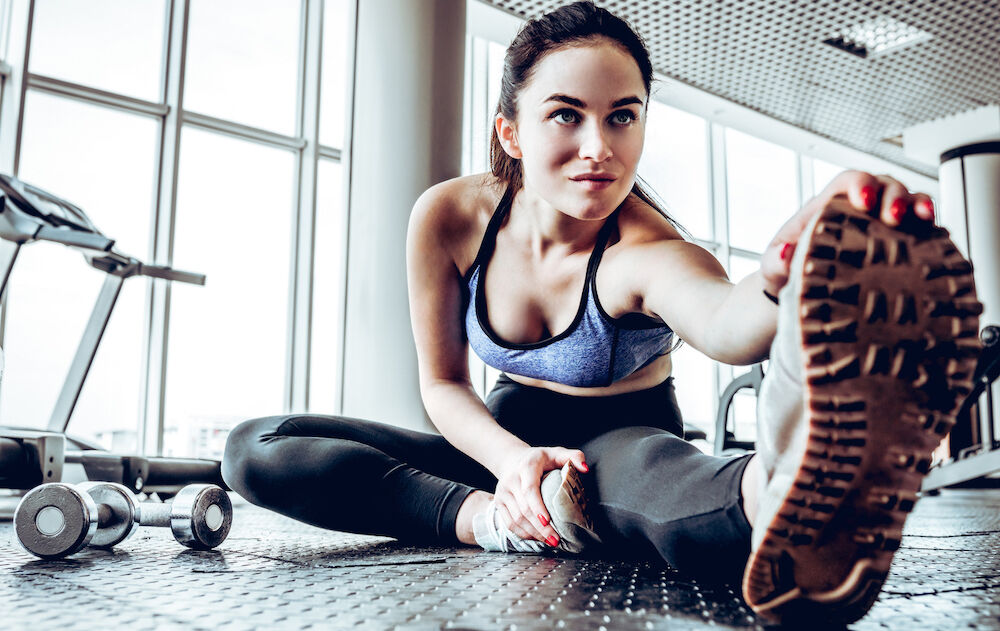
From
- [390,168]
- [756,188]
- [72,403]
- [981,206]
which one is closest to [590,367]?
[390,168]

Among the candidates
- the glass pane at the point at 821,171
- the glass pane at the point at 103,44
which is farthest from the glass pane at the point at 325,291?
the glass pane at the point at 821,171

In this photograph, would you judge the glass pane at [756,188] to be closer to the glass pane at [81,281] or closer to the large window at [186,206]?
the large window at [186,206]

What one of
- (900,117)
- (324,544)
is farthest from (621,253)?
(900,117)

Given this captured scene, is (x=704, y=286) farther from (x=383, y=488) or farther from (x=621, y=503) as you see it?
(x=383, y=488)

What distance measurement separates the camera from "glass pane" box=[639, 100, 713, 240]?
227 inches

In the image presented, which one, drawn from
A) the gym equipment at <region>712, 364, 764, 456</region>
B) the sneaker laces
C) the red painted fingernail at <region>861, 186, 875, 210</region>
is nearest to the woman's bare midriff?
the sneaker laces

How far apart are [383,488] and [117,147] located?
318 centimetres

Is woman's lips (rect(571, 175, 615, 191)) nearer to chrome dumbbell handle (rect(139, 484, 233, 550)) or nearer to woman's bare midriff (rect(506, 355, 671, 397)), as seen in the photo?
woman's bare midriff (rect(506, 355, 671, 397))

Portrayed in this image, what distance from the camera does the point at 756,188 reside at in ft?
21.2

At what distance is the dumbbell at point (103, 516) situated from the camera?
1.07 metres

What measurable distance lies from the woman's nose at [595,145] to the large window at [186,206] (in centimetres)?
258

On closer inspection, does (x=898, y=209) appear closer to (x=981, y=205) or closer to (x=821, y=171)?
(x=981, y=205)

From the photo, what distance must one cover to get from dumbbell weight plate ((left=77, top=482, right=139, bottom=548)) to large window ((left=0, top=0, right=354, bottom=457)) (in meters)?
2.21

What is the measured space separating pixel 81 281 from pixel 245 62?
56.0 inches
